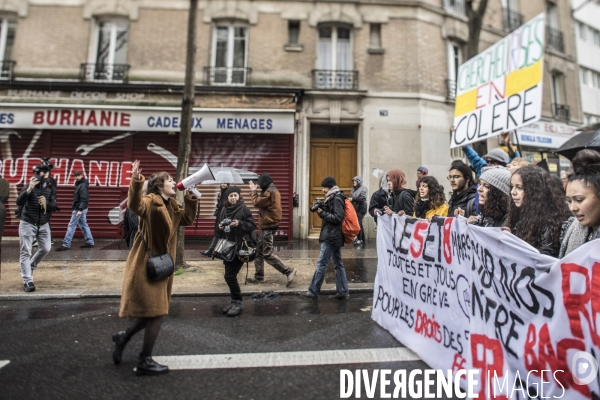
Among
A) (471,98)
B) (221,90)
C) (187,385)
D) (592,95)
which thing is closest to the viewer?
(187,385)

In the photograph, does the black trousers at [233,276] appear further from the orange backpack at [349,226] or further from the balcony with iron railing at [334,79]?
the balcony with iron railing at [334,79]

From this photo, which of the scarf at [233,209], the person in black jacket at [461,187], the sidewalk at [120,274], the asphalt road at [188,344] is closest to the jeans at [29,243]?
the sidewalk at [120,274]

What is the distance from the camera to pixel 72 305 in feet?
16.9

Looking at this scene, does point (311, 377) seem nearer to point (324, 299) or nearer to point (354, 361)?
point (354, 361)

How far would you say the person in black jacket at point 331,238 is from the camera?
5.21 meters

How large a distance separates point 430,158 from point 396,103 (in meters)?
2.21

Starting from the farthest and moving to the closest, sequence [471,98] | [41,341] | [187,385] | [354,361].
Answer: [471,98] < [41,341] < [354,361] < [187,385]

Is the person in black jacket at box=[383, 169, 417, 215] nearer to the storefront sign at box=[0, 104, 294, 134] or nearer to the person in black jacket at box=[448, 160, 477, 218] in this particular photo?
the person in black jacket at box=[448, 160, 477, 218]

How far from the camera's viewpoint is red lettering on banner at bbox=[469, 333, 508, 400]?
8.13 feet

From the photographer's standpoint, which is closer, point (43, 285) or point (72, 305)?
point (72, 305)

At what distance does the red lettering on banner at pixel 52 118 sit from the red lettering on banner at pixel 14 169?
163 cm

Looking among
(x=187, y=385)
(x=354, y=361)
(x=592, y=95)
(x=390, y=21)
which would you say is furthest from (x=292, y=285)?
(x=592, y=95)

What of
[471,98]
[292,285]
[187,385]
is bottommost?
[187,385]

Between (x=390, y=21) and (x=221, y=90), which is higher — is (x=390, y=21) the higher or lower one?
the higher one
